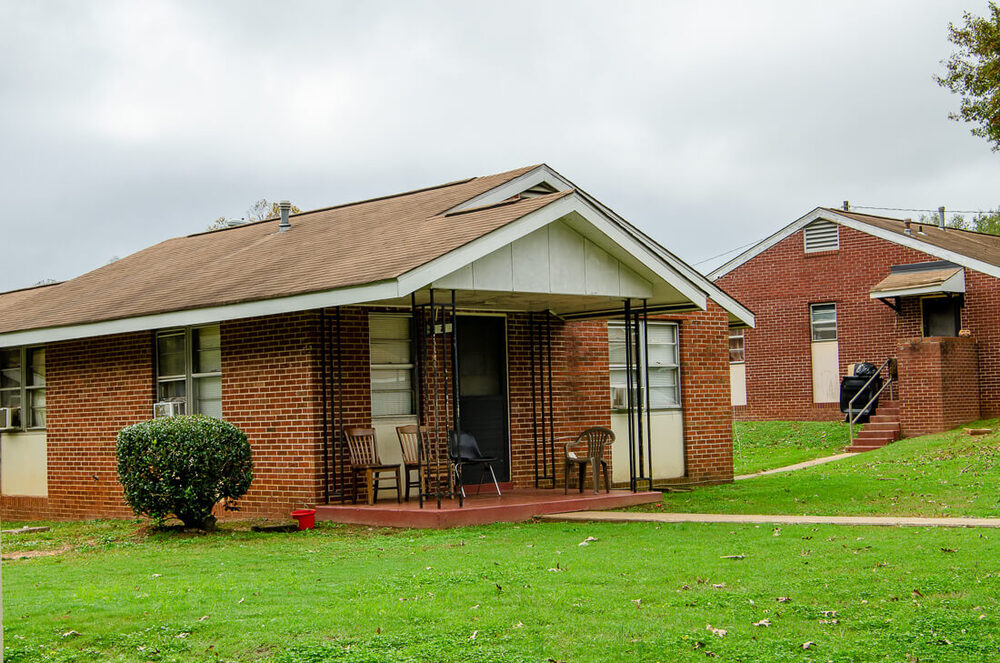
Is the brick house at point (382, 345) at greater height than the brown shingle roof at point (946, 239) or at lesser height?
lesser

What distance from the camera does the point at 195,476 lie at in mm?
13180

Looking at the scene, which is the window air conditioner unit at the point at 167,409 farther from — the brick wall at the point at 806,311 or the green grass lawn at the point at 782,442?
the brick wall at the point at 806,311

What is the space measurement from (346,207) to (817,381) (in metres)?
16.1

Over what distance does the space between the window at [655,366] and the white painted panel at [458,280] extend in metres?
5.72

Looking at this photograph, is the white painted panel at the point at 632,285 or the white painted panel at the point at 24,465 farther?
the white painted panel at the point at 24,465

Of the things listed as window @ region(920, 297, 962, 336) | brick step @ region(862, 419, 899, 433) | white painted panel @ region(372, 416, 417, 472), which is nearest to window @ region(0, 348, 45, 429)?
white painted panel @ region(372, 416, 417, 472)

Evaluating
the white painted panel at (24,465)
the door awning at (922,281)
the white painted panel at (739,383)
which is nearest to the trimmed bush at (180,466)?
the white painted panel at (24,465)

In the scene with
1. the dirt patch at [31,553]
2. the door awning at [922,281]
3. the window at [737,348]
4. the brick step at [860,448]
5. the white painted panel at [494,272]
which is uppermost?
the door awning at [922,281]

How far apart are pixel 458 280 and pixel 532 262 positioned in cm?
114

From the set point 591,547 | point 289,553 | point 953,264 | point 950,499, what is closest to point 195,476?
point 289,553

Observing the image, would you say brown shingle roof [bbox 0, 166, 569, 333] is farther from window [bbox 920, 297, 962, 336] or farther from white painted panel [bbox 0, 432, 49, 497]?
window [bbox 920, 297, 962, 336]

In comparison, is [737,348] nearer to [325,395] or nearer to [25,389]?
[25,389]

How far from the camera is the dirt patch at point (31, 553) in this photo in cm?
1232

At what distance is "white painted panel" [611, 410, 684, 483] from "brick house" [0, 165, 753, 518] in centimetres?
3
